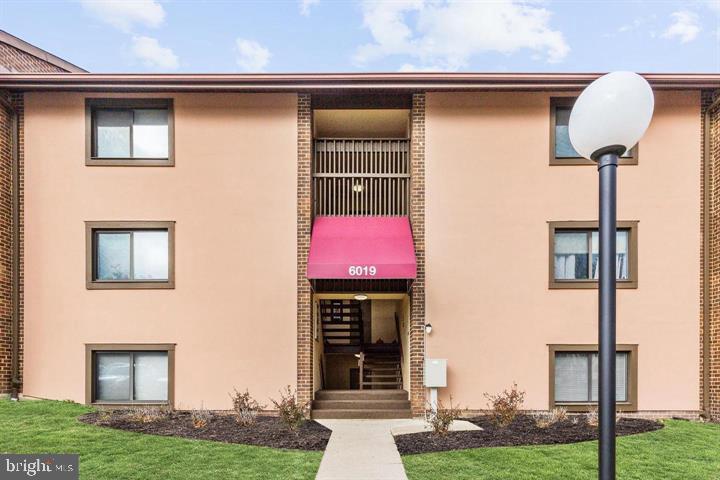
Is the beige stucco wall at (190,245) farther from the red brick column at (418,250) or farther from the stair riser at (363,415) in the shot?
the red brick column at (418,250)

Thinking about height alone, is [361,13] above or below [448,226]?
above

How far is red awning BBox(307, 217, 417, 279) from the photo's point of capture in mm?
10000

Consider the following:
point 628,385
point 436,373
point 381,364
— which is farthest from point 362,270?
point 628,385

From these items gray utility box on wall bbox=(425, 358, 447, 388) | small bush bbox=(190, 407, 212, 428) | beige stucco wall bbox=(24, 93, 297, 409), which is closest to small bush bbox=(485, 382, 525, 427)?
gray utility box on wall bbox=(425, 358, 447, 388)

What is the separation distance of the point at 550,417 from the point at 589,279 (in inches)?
129

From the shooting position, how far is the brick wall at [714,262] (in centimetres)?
1045

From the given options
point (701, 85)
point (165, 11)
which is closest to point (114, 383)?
point (701, 85)

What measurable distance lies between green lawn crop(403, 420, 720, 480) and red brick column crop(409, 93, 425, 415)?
3.18 m

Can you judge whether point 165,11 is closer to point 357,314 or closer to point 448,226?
point 357,314

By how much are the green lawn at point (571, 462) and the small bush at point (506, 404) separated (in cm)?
144

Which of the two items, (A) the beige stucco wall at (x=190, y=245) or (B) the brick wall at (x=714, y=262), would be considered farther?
(A) the beige stucco wall at (x=190, y=245)

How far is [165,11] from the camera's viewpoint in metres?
20.4

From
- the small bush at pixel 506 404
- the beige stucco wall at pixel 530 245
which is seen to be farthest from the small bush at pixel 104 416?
the small bush at pixel 506 404

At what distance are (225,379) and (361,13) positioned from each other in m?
16.7
